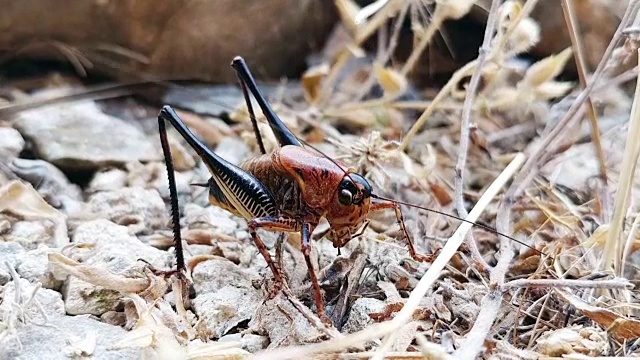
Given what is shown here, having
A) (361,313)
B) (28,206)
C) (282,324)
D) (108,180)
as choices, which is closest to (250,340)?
(282,324)

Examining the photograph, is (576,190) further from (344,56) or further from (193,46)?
(193,46)

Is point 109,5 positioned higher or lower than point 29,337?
higher

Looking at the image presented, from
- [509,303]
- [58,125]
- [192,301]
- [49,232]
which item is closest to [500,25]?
[509,303]

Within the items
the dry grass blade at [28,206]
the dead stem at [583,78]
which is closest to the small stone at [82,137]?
the dry grass blade at [28,206]

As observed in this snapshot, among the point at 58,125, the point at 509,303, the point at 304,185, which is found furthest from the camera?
the point at 58,125

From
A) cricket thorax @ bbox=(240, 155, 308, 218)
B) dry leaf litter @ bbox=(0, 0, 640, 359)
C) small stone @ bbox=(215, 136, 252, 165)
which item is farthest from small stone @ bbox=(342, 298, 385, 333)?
small stone @ bbox=(215, 136, 252, 165)

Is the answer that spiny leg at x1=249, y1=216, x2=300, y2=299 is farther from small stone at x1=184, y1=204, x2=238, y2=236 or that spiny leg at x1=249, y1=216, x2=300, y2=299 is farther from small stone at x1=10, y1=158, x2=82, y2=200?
small stone at x1=10, y1=158, x2=82, y2=200
